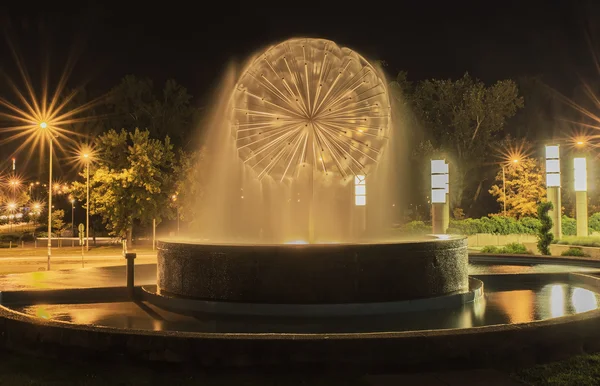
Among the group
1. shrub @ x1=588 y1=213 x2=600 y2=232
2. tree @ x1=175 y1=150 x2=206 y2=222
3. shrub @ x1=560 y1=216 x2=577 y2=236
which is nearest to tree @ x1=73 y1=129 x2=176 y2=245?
tree @ x1=175 y1=150 x2=206 y2=222

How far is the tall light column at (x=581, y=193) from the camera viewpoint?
39438 millimetres

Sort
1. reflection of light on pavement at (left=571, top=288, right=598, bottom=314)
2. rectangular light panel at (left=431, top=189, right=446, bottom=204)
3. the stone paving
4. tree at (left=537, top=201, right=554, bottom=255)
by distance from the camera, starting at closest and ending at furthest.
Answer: the stone paving
reflection of light on pavement at (left=571, top=288, right=598, bottom=314)
tree at (left=537, top=201, right=554, bottom=255)
rectangular light panel at (left=431, top=189, right=446, bottom=204)

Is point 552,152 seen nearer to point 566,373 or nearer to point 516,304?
point 516,304

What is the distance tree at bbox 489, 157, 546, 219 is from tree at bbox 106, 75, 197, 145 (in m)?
31.4

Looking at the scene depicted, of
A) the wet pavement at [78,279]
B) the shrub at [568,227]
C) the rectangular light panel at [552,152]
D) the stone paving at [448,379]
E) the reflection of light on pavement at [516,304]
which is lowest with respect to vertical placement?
the wet pavement at [78,279]

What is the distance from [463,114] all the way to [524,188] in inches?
364

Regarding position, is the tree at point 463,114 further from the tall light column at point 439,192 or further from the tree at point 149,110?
the tree at point 149,110

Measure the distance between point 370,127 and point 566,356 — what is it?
8.70 metres

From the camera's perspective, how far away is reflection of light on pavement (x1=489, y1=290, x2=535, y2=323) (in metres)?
11.7

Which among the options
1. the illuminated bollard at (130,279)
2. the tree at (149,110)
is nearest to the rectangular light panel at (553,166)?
the illuminated bollard at (130,279)

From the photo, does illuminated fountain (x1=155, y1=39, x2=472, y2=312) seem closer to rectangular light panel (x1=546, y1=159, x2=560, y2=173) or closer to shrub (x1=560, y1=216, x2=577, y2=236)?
rectangular light panel (x1=546, y1=159, x2=560, y2=173)

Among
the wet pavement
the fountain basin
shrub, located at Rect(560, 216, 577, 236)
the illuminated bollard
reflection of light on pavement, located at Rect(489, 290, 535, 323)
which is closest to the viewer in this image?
reflection of light on pavement, located at Rect(489, 290, 535, 323)

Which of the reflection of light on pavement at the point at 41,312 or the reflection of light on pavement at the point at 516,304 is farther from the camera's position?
the reflection of light on pavement at the point at 41,312

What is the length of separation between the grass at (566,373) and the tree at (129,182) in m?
42.0
